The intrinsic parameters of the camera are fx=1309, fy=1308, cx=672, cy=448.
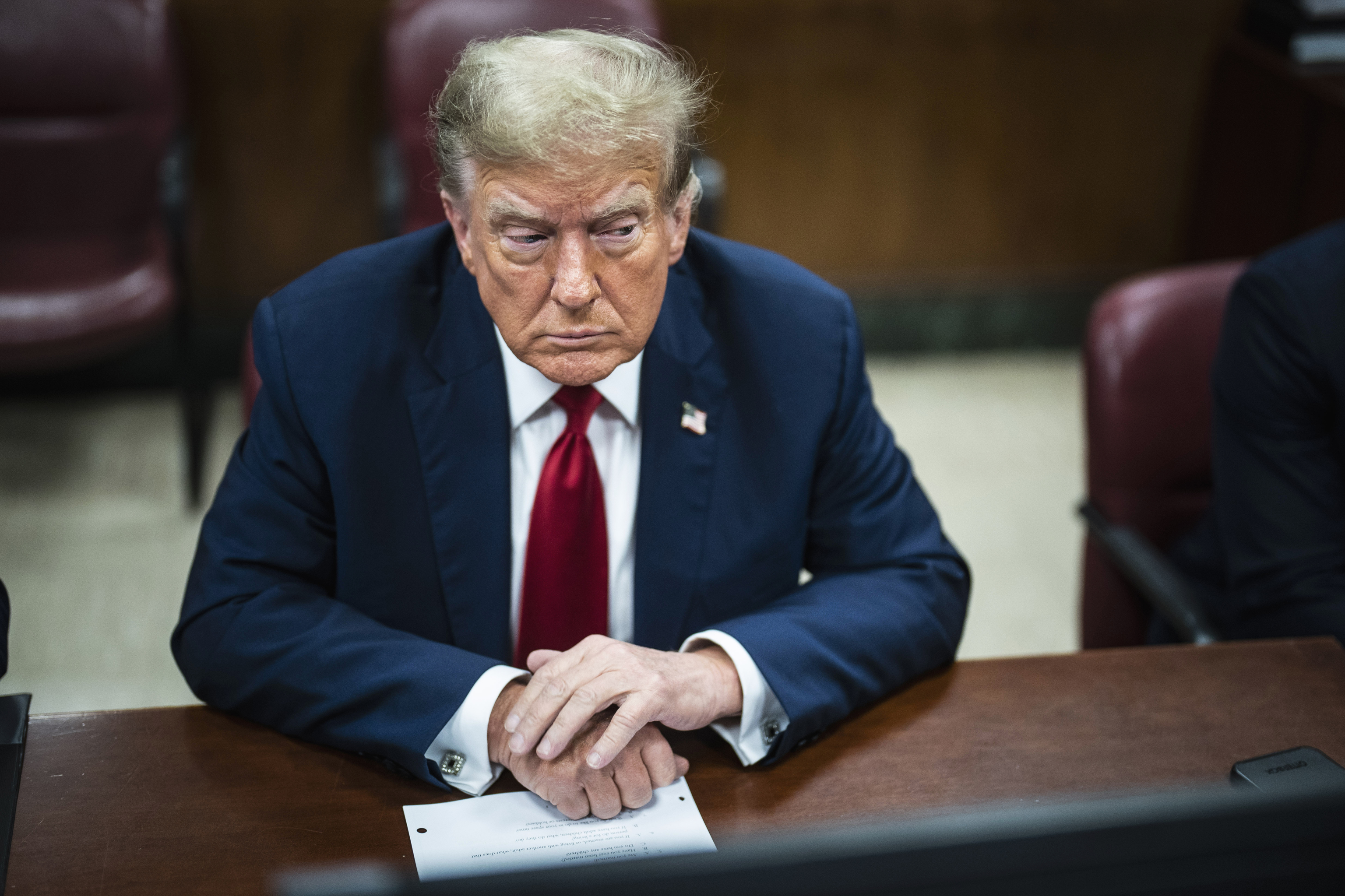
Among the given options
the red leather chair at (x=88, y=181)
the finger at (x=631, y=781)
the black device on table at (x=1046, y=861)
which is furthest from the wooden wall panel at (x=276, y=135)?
the black device on table at (x=1046, y=861)

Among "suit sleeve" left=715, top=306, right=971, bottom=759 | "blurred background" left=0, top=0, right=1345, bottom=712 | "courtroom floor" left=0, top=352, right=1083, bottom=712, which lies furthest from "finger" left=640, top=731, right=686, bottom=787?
"blurred background" left=0, top=0, right=1345, bottom=712

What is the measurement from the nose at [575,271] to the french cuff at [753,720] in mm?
413

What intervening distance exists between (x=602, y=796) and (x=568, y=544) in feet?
1.28

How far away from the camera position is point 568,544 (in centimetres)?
156

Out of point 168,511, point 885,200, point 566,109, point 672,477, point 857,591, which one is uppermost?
point 566,109

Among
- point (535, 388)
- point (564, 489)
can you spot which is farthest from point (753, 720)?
point (535, 388)

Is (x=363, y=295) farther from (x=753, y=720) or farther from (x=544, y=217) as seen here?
(x=753, y=720)

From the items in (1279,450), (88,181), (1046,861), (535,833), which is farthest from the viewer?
(88,181)

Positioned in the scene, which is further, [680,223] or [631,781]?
[680,223]

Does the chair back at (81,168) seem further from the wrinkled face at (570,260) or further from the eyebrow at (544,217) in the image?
the eyebrow at (544,217)

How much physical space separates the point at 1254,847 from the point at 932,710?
3.01ft

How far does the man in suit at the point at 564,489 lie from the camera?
130cm

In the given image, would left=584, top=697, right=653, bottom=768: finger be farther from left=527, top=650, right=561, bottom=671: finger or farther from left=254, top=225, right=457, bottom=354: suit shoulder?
left=254, top=225, right=457, bottom=354: suit shoulder

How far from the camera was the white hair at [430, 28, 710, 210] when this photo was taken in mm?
1285
